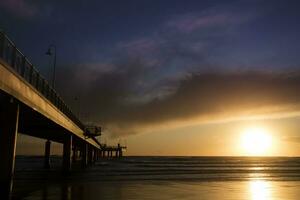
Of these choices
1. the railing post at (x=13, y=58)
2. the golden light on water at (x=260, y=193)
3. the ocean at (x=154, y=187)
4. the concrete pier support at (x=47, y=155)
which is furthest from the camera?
the concrete pier support at (x=47, y=155)

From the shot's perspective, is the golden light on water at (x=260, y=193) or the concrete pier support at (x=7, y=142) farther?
the golden light on water at (x=260, y=193)

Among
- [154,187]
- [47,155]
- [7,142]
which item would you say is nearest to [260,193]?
[154,187]

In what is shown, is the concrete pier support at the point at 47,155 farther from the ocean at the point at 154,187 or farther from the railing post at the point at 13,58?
the railing post at the point at 13,58

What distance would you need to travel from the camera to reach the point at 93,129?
81.4 m

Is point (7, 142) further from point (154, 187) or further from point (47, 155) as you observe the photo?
point (47, 155)

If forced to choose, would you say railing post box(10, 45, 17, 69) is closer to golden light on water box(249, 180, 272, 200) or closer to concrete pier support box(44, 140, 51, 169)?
golden light on water box(249, 180, 272, 200)

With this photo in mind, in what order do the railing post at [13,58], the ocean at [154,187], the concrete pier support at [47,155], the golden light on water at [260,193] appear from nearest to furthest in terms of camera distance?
the railing post at [13,58] < the golden light on water at [260,193] < the ocean at [154,187] < the concrete pier support at [47,155]

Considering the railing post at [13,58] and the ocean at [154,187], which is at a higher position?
the railing post at [13,58]

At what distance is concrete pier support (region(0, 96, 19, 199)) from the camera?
2344 centimetres

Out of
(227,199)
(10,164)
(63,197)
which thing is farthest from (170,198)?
(10,164)

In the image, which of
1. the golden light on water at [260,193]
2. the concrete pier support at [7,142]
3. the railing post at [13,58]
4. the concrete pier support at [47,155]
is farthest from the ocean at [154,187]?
the concrete pier support at [47,155]

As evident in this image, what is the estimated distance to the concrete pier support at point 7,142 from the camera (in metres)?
23.4

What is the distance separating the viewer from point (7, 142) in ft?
79.0

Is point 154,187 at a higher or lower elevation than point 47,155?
lower
